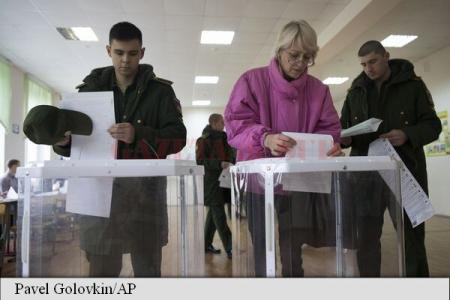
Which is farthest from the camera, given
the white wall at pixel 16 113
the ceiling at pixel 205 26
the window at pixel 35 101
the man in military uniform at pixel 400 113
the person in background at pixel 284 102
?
the window at pixel 35 101

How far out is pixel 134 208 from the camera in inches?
35.2

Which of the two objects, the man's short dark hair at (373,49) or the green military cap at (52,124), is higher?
the man's short dark hair at (373,49)

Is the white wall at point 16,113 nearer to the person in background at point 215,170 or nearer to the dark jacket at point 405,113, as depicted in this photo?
the person in background at point 215,170

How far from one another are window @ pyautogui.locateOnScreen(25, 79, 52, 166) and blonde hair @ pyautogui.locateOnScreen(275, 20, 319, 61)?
20.5ft

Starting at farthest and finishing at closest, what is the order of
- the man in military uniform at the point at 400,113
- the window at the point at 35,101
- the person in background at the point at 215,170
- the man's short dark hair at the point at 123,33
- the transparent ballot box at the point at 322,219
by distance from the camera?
the window at the point at 35,101 < the person in background at the point at 215,170 < the man in military uniform at the point at 400,113 < the man's short dark hair at the point at 123,33 < the transparent ballot box at the point at 322,219

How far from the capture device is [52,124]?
89 centimetres

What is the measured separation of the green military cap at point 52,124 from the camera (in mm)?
869

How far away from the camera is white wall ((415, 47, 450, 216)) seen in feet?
18.0

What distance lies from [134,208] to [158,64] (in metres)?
5.67

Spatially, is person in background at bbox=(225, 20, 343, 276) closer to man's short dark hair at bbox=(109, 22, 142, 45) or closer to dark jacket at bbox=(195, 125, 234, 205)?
man's short dark hair at bbox=(109, 22, 142, 45)

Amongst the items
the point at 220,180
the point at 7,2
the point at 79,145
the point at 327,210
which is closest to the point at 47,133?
the point at 79,145

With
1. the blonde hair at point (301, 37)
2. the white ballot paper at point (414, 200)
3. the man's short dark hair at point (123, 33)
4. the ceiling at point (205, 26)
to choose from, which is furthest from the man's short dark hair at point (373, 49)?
the ceiling at point (205, 26)

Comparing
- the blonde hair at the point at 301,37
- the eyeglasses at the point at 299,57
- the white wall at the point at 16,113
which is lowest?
the eyeglasses at the point at 299,57

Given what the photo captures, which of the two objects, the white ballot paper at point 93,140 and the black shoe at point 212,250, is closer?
the white ballot paper at point 93,140
